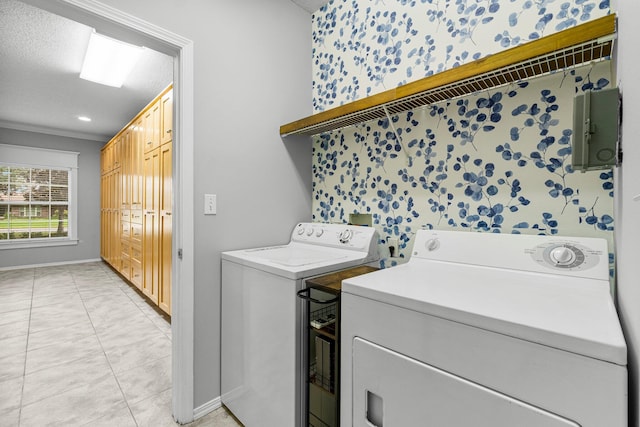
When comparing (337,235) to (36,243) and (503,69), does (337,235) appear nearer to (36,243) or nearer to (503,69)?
(503,69)

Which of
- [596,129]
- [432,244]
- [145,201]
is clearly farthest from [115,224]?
[596,129]

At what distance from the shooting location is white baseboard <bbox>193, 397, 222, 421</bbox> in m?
1.63

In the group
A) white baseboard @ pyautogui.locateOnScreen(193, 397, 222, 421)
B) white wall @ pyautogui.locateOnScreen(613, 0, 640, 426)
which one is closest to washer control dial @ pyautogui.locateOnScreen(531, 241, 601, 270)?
white wall @ pyautogui.locateOnScreen(613, 0, 640, 426)

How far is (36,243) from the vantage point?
5.32 metres

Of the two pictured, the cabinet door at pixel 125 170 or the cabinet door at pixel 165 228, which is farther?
the cabinet door at pixel 125 170

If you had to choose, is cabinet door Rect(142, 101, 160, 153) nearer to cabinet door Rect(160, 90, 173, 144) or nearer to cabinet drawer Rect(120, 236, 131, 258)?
cabinet door Rect(160, 90, 173, 144)

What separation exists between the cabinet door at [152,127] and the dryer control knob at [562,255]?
10.6 ft

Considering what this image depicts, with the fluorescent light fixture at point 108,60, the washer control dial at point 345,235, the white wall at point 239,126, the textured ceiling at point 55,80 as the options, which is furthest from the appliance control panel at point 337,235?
the fluorescent light fixture at point 108,60

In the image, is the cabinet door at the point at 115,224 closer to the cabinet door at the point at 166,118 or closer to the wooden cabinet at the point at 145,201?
the wooden cabinet at the point at 145,201

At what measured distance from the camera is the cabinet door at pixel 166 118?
270 cm

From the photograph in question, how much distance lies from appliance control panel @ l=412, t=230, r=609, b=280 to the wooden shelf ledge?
25.2 inches

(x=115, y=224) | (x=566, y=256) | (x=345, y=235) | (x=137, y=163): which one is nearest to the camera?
(x=566, y=256)

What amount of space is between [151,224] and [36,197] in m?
3.97

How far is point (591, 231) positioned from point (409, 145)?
0.89m
